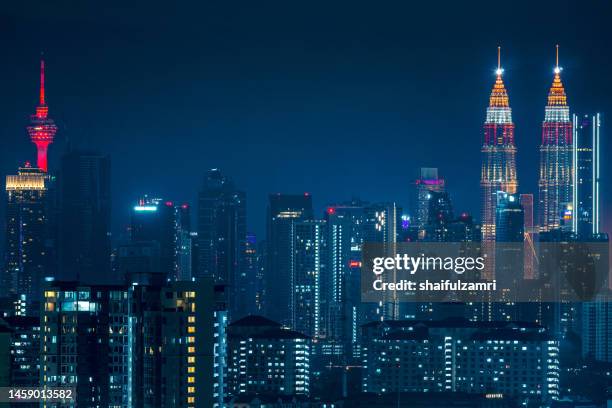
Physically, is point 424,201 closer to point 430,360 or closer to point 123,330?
point 430,360

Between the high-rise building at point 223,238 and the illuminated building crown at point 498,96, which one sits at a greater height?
the illuminated building crown at point 498,96

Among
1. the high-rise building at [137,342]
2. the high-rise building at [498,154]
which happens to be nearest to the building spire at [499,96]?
the high-rise building at [498,154]

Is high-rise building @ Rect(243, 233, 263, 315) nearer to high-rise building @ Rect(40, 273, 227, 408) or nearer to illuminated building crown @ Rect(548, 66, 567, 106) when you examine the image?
illuminated building crown @ Rect(548, 66, 567, 106)

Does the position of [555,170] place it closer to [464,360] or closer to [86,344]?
[464,360]

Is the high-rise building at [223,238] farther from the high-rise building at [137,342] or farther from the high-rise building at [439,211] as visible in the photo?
the high-rise building at [137,342]

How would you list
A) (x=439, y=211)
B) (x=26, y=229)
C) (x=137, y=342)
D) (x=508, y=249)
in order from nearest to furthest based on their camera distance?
(x=137, y=342), (x=26, y=229), (x=508, y=249), (x=439, y=211)

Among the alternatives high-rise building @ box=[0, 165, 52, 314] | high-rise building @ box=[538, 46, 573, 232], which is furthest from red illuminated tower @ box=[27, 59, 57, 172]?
high-rise building @ box=[538, 46, 573, 232]

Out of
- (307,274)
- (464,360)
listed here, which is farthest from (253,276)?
(464,360)
